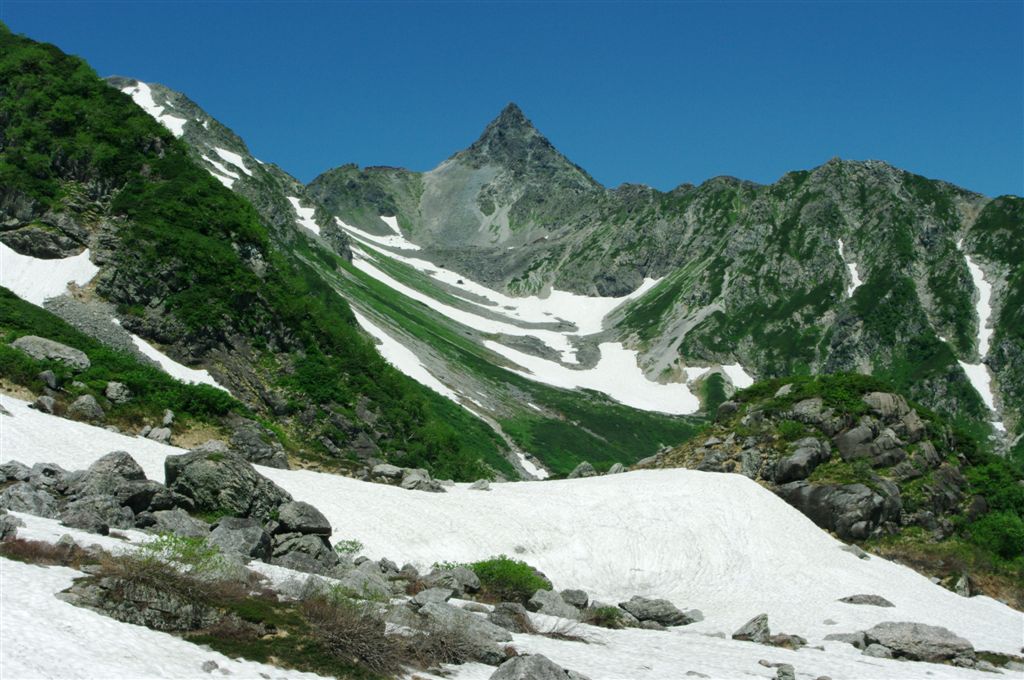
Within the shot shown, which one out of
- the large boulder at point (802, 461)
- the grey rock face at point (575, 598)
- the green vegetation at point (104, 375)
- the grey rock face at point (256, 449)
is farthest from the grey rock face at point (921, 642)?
the green vegetation at point (104, 375)

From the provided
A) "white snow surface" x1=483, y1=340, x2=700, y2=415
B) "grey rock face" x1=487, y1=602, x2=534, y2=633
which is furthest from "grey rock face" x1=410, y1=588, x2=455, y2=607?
"white snow surface" x1=483, y1=340, x2=700, y2=415

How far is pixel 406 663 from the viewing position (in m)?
14.5

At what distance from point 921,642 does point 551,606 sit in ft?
33.6

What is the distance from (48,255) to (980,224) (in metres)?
188

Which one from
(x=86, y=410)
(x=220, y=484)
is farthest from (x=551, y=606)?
(x=86, y=410)

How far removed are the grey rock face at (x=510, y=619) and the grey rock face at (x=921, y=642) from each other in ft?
34.3

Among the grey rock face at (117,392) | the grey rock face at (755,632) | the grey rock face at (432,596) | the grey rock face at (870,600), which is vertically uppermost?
the grey rock face at (117,392)

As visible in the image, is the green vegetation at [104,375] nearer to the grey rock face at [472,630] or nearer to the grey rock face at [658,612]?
the grey rock face at [472,630]

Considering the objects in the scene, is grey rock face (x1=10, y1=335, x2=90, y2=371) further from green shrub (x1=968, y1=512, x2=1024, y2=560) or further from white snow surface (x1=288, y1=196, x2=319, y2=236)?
white snow surface (x1=288, y1=196, x2=319, y2=236)

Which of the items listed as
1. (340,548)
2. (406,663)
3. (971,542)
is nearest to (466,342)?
(971,542)

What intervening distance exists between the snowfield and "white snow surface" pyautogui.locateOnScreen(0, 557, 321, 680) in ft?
31.6

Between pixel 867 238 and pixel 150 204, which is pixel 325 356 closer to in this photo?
pixel 150 204

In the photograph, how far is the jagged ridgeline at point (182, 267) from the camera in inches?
1781

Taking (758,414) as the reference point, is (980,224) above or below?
above
